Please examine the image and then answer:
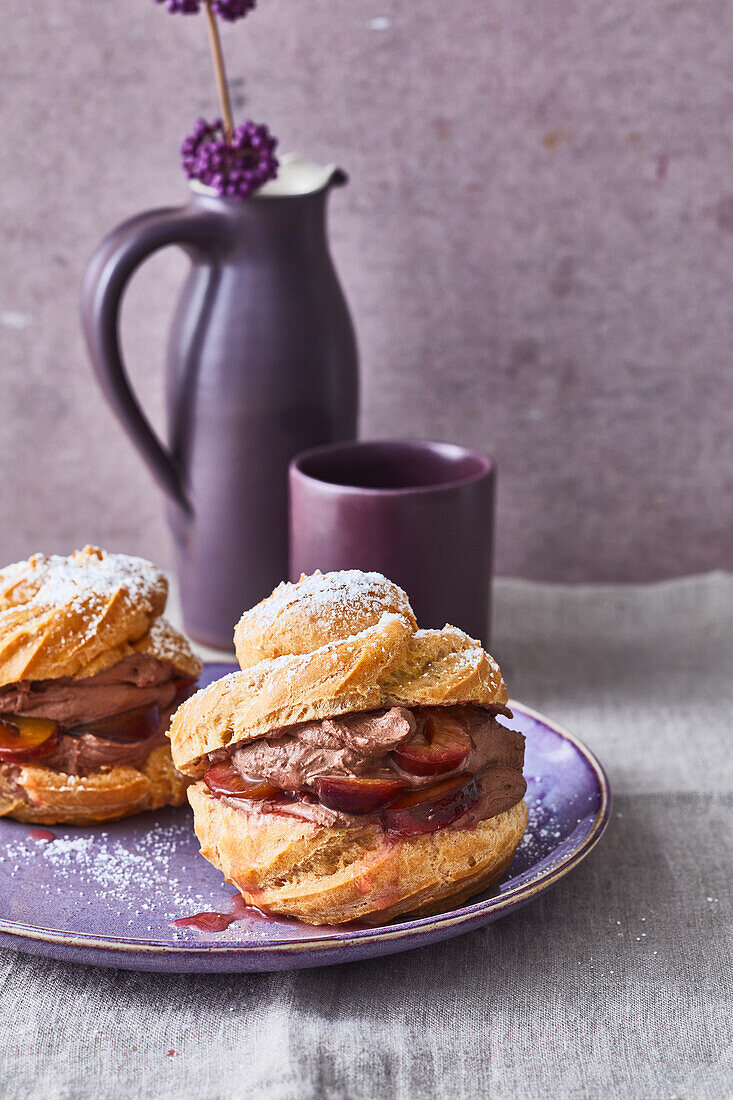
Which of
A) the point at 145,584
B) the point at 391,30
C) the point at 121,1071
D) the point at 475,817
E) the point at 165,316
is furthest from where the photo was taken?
the point at 165,316

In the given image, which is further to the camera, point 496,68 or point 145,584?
point 496,68

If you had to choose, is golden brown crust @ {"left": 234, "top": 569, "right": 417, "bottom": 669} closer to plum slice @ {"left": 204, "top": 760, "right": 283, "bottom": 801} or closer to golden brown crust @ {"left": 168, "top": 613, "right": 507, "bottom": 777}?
golden brown crust @ {"left": 168, "top": 613, "right": 507, "bottom": 777}

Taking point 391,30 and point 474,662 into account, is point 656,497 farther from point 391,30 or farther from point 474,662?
point 474,662

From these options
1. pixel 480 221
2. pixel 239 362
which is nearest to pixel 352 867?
pixel 239 362

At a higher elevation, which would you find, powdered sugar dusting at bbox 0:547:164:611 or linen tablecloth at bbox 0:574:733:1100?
powdered sugar dusting at bbox 0:547:164:611

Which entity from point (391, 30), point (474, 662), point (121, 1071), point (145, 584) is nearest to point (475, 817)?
point (474, 662)

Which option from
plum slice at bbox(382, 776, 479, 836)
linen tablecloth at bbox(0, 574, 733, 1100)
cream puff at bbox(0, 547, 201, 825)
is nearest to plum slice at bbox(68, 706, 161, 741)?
cream puff at bbox(0, 547, 201, 825)
